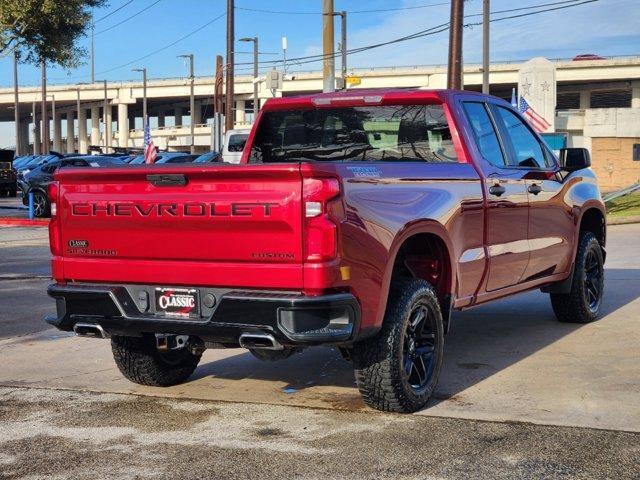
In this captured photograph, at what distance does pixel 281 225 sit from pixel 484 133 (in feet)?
8.66

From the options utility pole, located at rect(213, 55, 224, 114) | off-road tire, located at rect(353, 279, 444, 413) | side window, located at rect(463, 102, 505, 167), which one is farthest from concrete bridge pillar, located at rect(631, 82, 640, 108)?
off-road tire, located at rect(353, 279, 444, 413)

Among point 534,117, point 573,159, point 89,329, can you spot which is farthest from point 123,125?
point 89,329

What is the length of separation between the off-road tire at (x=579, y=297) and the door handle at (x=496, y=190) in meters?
1.97

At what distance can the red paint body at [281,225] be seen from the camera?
16.7ft

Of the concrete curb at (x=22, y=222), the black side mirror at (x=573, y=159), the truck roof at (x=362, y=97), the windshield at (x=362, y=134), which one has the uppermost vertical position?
the truck roof at (x=362, y=97)

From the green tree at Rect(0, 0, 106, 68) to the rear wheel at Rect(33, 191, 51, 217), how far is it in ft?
13.3

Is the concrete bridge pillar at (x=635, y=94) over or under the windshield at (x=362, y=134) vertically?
over

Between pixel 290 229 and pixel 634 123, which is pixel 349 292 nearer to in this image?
pixel 290 229

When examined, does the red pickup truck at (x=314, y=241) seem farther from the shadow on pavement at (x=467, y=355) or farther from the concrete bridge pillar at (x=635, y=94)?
the concrete bridge pillar at (x=635, y=94)

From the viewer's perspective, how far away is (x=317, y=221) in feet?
16.5

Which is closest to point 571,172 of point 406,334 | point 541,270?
point 541,270

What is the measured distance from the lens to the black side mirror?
8.20 m

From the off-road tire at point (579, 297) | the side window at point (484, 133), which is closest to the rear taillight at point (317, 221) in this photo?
the side window at point (484, 133)

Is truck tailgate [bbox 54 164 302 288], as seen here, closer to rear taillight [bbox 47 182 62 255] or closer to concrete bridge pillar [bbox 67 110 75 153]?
rear taillight [bbox 47 182 62 255]
